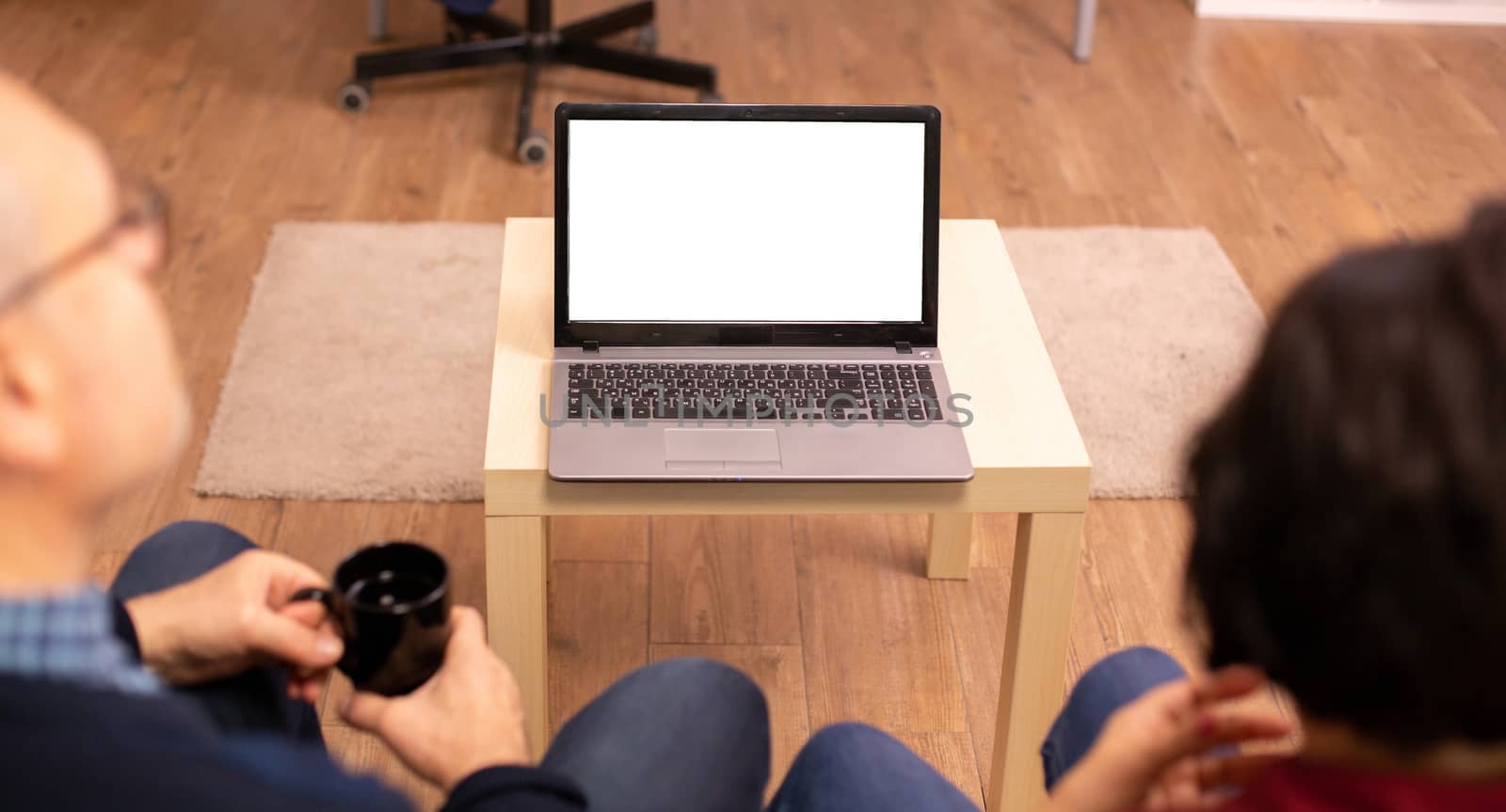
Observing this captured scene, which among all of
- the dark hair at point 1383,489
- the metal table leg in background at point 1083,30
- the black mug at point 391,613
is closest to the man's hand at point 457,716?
the black mug at point 391,613

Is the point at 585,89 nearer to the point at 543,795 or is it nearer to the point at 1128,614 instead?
A: the point at 1128,614

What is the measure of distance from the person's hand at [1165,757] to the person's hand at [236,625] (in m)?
0.54

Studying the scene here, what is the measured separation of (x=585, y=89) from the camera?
10.9ft

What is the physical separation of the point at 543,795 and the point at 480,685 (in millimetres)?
141

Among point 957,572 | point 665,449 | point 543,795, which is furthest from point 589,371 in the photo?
point 957,572

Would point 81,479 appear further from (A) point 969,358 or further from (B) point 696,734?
(A) point 969,358

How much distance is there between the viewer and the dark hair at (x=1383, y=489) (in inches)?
25.5

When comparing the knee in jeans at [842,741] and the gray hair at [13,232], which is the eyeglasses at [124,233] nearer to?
the gray hair at [13,232]

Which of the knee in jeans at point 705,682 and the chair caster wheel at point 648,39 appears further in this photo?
the chair caster wheel at point 648,39

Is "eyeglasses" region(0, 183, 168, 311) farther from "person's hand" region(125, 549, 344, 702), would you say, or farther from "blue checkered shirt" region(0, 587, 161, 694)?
"person's hand" region(125, 549, 344, 702)

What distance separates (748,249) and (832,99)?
74.8 inches

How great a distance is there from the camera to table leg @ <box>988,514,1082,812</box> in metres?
1.45

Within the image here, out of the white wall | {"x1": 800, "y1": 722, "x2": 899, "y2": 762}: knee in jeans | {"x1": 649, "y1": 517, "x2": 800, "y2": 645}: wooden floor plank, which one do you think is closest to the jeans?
{"x1": 800, "y1": 722, "x2": 899, "y2": 762}: knee in jeans

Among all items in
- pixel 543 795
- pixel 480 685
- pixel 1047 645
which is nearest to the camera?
pixel 543 795
